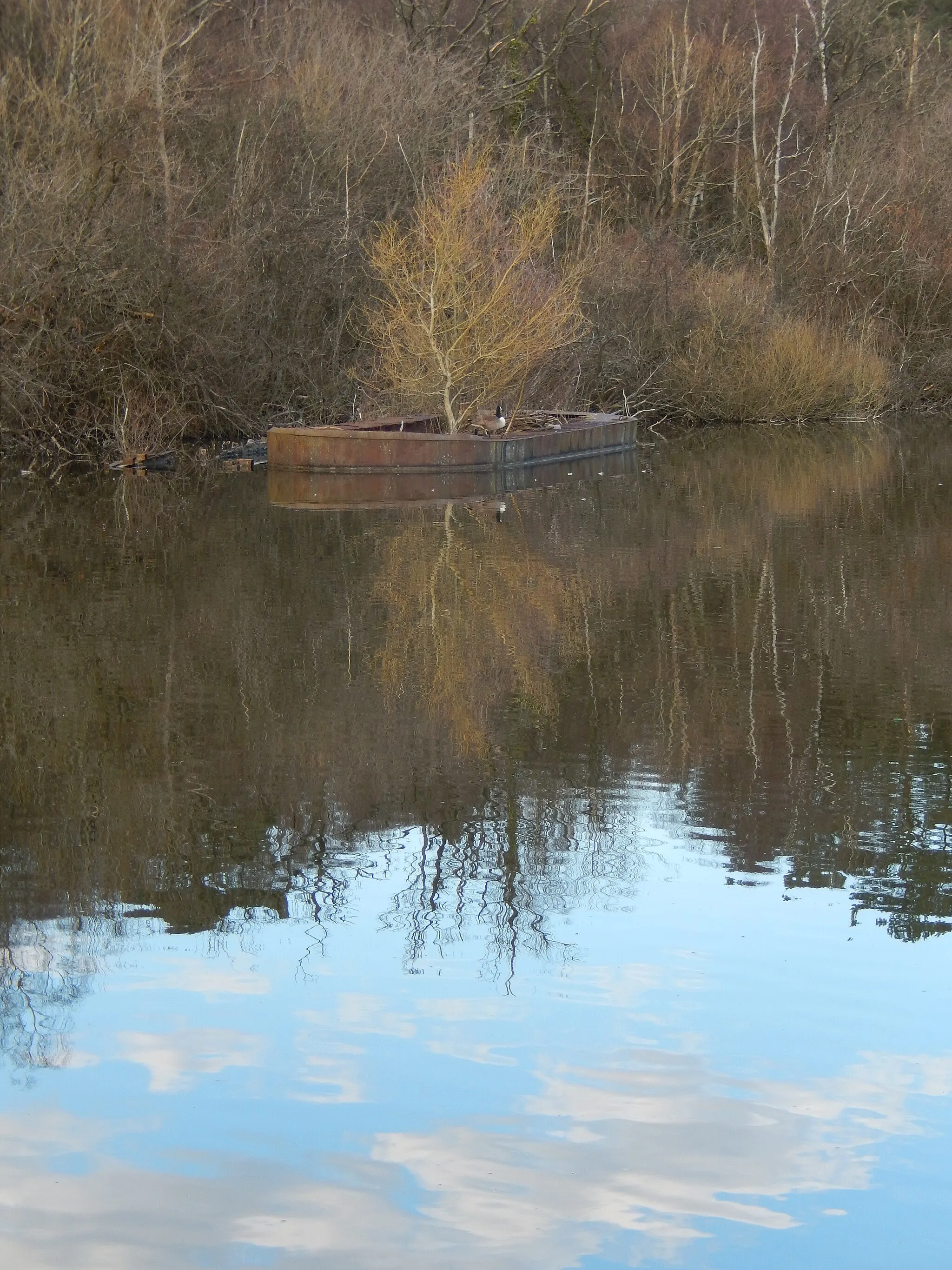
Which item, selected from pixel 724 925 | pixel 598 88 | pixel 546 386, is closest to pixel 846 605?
pixel 724 925

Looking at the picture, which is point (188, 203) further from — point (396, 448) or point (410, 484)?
point (410, 484)

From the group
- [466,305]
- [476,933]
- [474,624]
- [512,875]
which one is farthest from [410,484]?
[476,933]

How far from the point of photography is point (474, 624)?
507 inches

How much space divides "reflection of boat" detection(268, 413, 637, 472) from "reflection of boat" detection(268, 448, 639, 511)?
3.1 inches

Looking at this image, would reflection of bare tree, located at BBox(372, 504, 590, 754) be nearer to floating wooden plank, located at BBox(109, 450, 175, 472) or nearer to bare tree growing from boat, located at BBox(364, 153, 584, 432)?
bare tree growing from boat, located at BBox(364, 153, 584, 432)

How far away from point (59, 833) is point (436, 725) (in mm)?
2534

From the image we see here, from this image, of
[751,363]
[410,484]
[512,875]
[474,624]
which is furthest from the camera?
[751,363]

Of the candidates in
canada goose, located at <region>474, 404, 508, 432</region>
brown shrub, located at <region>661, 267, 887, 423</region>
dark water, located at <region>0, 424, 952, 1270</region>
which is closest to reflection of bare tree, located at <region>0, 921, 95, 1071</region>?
dark water, located at <region>0, 424, 952, 1270</region>

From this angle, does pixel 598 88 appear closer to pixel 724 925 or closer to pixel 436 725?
pixel 436 725

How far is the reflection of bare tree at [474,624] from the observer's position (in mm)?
10367

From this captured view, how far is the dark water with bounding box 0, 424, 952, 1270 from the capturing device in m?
4.52

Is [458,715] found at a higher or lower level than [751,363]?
lower

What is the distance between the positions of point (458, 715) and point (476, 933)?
11.2ft

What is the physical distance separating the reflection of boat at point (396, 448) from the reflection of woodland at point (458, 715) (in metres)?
6.14
